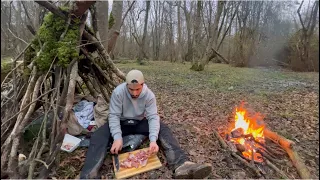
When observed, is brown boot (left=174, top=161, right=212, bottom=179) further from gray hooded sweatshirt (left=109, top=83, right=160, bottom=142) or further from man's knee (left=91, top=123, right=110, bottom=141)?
man's knee (left=91, top=123, right=110, bottom=141)

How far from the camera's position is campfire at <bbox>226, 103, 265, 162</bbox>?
3289mm

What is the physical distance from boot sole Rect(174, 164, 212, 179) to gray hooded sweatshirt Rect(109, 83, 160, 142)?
0.65 metres

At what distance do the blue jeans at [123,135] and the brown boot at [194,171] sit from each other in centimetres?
16

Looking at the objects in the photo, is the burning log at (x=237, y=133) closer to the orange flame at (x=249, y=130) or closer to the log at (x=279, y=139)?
the orange flame at (x=249, y=130)

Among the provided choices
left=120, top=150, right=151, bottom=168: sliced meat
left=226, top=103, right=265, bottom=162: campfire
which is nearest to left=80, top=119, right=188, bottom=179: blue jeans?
left=120, top=150, right=151, bottom=168: sliced meat

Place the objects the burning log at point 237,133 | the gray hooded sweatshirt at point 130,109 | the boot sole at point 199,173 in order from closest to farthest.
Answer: the boot sole at point 199,173
the gray hooded sweatshirt at point 130,109
the burning log at point 237,133

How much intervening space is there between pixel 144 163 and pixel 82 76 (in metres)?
1.94

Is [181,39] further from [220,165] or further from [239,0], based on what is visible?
[220,165]

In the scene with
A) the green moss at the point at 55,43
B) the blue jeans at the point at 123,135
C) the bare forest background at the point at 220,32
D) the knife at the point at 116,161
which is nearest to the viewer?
the blue jeans at the point at 123,135

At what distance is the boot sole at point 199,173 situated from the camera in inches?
105

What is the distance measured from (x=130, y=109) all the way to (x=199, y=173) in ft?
4.09

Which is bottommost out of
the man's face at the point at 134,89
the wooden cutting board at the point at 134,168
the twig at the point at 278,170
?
the twig at the point at 278,170

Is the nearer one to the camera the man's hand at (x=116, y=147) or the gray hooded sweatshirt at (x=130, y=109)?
the man's hand at (x=116, y=147)

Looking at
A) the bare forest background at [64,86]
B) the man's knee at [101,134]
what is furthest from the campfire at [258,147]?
the man's knee at [101,134]
